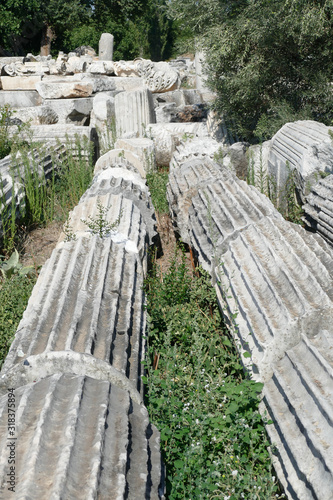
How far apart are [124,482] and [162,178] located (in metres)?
5.57

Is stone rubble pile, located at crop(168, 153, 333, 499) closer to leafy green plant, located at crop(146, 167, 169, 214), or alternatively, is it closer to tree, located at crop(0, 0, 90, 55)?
leafy green plant, located at crop(146, 167, 169, 214)

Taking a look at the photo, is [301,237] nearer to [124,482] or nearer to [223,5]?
[124,482]

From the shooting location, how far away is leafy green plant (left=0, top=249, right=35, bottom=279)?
4.29 metres

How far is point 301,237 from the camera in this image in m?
3.24

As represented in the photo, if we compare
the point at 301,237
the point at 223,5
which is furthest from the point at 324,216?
the point at 223,5

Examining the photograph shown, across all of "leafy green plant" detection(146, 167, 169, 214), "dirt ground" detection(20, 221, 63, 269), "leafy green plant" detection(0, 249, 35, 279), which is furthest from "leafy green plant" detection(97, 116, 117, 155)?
"leafy green plant" detection(0, 249, 35, 279)

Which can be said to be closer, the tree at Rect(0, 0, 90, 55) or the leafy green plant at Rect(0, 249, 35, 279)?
the leafy green plant at Rect(0, 249, 35, 279)

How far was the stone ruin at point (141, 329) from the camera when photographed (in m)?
1.77

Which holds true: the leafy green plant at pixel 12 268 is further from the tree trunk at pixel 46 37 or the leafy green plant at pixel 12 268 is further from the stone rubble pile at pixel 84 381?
the tree trunk at pixel 46 37

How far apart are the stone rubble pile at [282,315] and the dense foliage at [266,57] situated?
4.55m

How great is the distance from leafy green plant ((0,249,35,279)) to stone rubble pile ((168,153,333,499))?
63.6 inches

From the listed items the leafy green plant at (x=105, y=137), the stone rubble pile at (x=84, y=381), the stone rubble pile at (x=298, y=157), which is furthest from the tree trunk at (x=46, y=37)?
the stone rubble pile at (x=84, y=381)

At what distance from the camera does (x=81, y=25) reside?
29.4 meters

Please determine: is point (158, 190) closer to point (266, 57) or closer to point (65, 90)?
point (266, 57)
